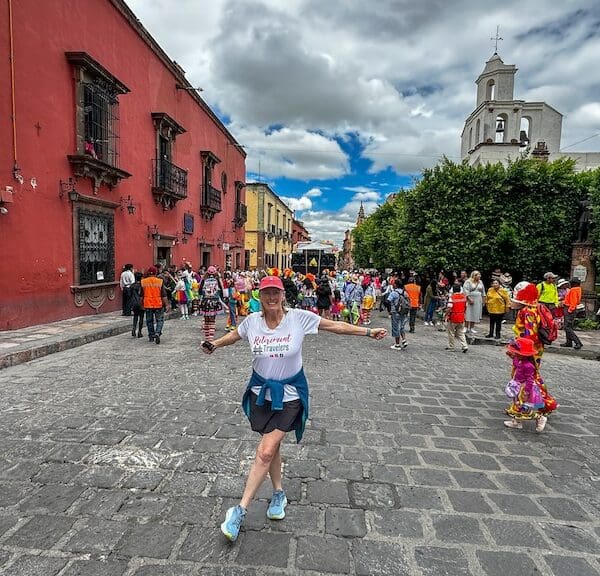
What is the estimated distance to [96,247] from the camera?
37.1ft

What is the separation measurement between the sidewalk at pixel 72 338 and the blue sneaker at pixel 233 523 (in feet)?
18.7

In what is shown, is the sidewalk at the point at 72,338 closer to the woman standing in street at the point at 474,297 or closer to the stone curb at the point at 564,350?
the stone curb at the point at 564,350

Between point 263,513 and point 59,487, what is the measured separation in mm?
1559

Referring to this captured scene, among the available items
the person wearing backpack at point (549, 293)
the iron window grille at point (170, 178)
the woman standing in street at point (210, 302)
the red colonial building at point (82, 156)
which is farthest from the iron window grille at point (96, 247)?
the person wearing backpack at point (549, 293)

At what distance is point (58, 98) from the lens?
31.3 feet

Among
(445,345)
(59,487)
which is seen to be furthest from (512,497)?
(445,345)

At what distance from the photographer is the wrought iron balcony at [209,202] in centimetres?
2002

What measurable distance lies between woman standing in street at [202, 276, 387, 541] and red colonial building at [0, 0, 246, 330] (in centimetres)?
793

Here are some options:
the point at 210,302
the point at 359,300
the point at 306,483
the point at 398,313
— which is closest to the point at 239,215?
the point at 359,300

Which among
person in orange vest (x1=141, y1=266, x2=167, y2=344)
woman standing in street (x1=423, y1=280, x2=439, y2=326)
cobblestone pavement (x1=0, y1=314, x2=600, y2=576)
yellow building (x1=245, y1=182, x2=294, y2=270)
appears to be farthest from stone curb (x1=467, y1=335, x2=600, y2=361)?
yellow building (x1=245, y1=182, x2=294, y2=270)

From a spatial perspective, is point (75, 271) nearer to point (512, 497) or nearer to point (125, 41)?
point (125, 41)

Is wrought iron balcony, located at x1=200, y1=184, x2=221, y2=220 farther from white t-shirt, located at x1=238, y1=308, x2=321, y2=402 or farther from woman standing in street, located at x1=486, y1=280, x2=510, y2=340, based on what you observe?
white t-shirt, located at x1=238, y1=308, x2=321, y2=402

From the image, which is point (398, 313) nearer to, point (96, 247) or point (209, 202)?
point (96, 247)

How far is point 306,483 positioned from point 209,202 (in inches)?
746
